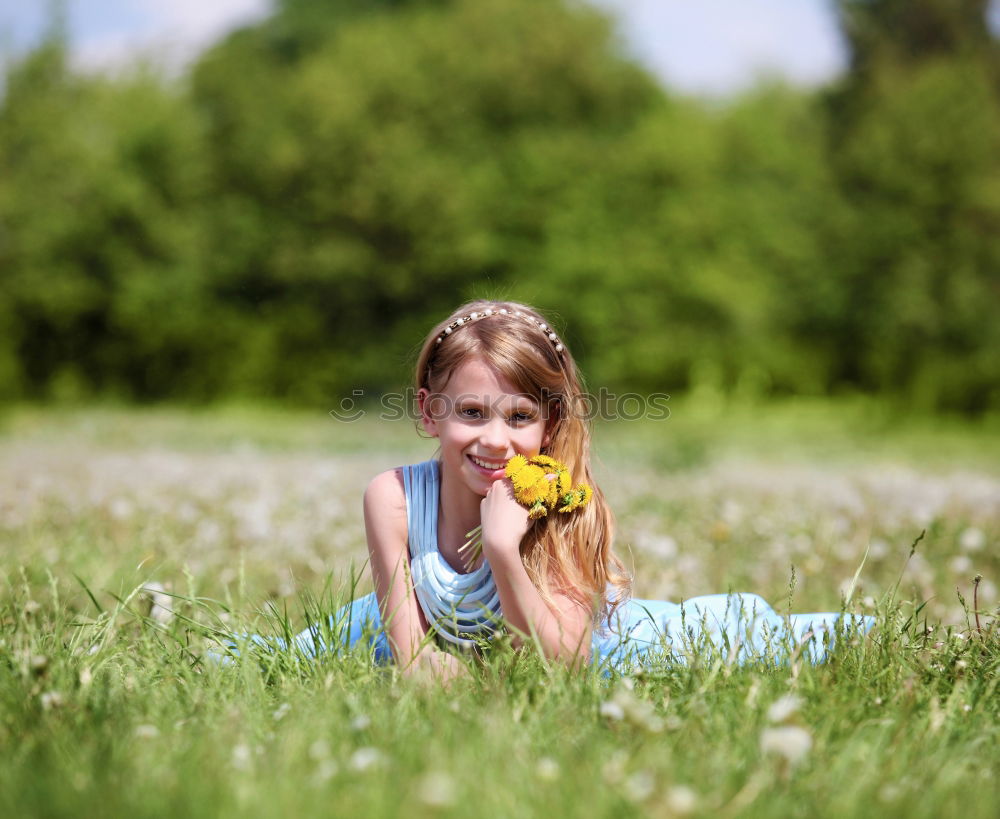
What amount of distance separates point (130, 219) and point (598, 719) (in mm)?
23106

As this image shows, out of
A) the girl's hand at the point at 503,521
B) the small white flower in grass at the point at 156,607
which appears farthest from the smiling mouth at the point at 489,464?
the small white flower in grass at the point at 156,607

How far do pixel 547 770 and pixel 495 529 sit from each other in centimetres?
105

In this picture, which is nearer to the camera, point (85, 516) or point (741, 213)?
point (85, 516)

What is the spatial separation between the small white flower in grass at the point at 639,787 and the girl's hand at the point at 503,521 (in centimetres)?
102

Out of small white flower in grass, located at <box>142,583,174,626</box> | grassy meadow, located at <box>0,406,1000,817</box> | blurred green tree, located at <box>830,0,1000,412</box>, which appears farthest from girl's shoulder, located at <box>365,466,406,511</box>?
blurred green tree, located at <box>830,0,1000,412</box>

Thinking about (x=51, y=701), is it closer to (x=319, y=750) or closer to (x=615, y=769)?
(x=319, y=750)

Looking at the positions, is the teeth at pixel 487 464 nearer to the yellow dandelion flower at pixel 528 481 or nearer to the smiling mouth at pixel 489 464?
the smiling mouth at pixel 489 464

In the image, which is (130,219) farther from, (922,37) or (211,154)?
(922,37)

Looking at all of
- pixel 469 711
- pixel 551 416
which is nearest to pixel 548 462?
pixel 551 416

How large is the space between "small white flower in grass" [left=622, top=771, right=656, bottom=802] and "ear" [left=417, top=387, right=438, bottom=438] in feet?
5.10

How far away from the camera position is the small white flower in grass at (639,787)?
164 centimetres

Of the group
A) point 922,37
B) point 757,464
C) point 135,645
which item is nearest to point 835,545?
point 135,645

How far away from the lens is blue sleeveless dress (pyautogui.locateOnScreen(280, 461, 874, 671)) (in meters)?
2.68

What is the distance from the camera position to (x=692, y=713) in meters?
2.21
